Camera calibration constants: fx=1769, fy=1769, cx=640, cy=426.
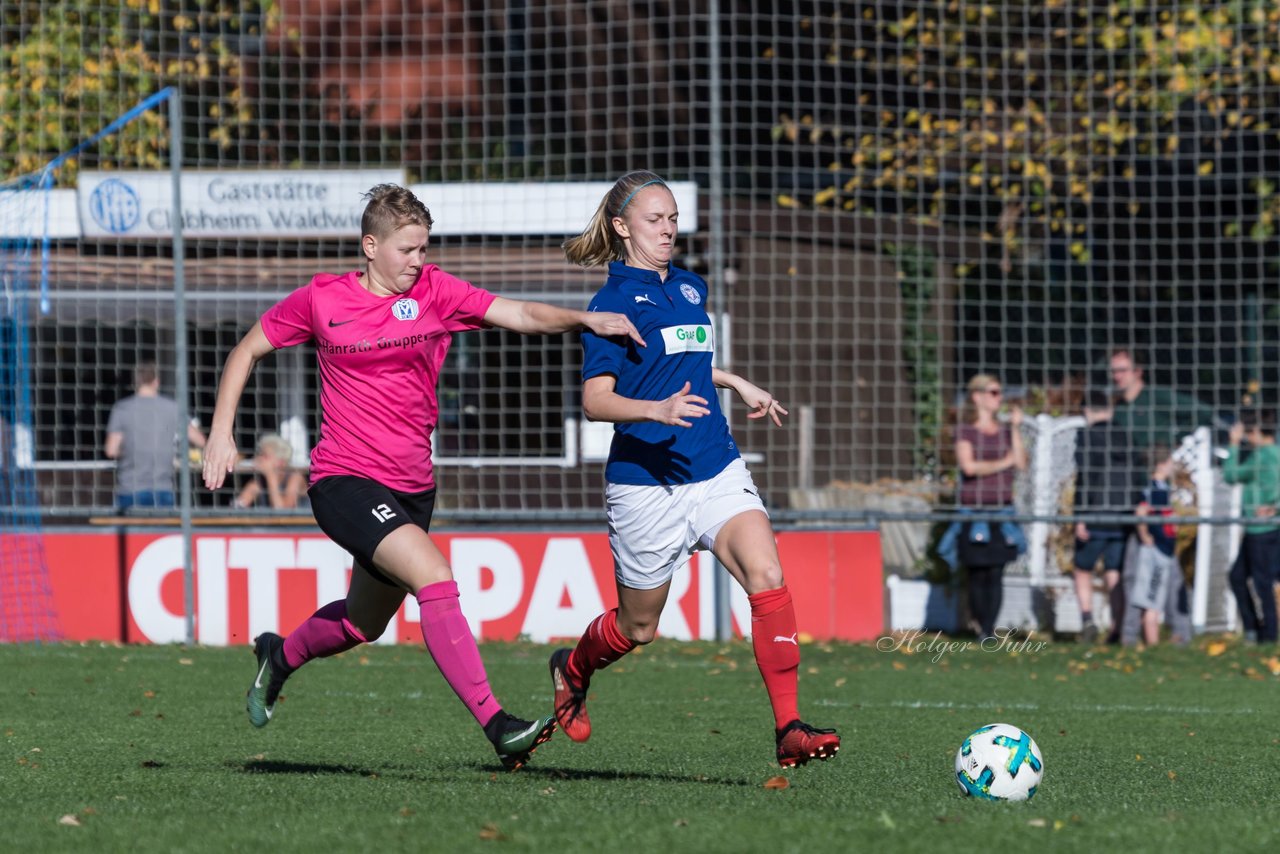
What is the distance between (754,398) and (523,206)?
26.6ft

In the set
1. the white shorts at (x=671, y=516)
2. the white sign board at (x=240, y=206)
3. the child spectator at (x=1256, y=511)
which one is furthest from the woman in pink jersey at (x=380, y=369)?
the child spectator at (x=1256, y=511)

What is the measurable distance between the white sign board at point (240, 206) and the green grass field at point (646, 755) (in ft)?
12.7

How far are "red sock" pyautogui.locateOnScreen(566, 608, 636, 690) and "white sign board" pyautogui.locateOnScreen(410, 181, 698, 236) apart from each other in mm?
7776

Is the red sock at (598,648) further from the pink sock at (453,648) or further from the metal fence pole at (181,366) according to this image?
the metal fence pole at (181,366)

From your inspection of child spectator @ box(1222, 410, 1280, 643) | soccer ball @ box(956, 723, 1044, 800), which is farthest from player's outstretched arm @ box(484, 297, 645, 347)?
child spectator @ box(1222, 410, 1280, 643)

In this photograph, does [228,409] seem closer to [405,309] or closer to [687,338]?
[405,309]

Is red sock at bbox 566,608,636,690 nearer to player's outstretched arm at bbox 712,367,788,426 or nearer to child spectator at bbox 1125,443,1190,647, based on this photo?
player's outstretched arm at bbox 712,367,788,426

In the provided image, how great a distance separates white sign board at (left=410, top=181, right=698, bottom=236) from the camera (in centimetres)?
1399

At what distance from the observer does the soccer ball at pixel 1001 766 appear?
5.61 meters

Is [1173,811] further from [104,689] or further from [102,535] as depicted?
[102,535]

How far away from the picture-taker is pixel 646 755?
23.4 feet

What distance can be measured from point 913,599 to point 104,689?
6.12m

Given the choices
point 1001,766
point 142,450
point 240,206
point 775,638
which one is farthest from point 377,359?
point 240,206

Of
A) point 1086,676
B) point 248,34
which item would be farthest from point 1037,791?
point 248,34
